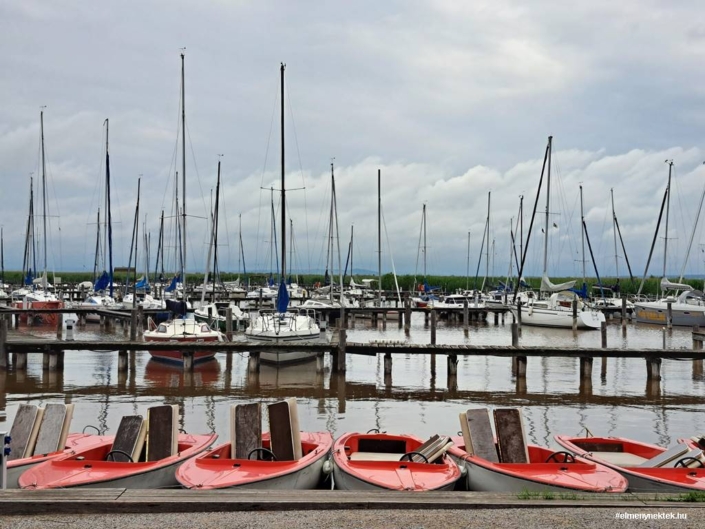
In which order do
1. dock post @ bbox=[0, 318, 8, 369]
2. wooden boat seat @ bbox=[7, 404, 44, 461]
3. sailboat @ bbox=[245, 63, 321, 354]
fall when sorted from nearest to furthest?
wooden boat seat @ bbox=[7, 404, 44, 461]
dock post @ bbox=[0, 318, 8, 369]
sailboat @ bbox=[245, 63, 321, 354]

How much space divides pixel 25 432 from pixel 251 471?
13.4 feet

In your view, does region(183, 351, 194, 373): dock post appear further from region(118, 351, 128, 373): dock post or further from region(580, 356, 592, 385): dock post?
region(580, 356, 592, 385): dock post

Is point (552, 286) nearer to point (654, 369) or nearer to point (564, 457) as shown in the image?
point (654, 369)

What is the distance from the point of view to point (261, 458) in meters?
10.3

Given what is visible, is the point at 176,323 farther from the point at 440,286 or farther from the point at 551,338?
the point at 440,286

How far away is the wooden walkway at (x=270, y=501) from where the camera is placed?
7.18 meters

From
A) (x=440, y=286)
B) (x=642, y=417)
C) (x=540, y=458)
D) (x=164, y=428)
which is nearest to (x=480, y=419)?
(x=540, y=458)

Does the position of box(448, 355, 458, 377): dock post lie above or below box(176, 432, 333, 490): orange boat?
below

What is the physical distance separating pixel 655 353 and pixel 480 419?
15.3m

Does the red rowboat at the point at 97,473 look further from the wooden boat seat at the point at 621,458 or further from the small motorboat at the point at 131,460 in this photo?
the wooden boat seat at the point at 621,458

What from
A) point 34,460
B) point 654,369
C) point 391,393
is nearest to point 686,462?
point 34,460

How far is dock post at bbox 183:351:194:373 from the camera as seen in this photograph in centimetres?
2494

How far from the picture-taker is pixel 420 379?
25031 mm

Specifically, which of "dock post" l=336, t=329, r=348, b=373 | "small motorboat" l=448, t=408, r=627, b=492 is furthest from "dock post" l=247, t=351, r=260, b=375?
"small motorboat" l=448, t=408, r=627, b=492
